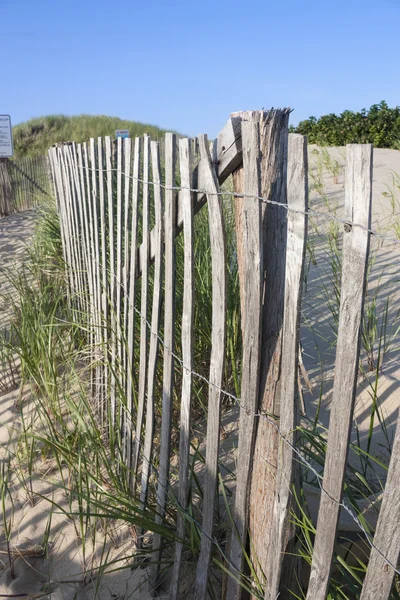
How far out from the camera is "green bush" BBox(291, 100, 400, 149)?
42.3 ft

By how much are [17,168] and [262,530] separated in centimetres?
1289

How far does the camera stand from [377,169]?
392 inches

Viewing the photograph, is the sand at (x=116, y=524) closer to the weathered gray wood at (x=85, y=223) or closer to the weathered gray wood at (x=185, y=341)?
the weathered gray wood at (x=185, y=341)

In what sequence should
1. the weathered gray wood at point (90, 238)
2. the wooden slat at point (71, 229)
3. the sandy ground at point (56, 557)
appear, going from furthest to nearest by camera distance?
the wooden slat at point (71, 229)
the weathered gray wood at point (90, 238)
the sandy ground at point (56, 557)

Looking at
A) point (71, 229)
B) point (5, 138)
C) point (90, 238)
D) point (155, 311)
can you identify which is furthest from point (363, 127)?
point (155, 311)

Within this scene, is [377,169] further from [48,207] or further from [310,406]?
[310,406]

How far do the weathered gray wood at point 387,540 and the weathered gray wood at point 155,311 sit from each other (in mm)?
1006

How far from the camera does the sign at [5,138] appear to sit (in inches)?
484

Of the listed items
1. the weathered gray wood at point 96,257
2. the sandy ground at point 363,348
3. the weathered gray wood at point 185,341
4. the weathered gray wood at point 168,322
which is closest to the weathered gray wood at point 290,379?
the sandy ground at point 363,348

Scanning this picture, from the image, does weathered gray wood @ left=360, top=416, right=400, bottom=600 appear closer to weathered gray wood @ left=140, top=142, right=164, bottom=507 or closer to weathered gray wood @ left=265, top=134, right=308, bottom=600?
weathered gray wood @ left=265, top=134, right=308, bottom=600

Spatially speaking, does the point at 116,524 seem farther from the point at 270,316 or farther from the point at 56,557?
the point at 270,316

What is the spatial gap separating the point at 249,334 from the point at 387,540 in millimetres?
607

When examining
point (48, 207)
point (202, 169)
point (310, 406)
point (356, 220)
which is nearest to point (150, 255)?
point (202, 169)

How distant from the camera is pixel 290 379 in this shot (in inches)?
56.5
